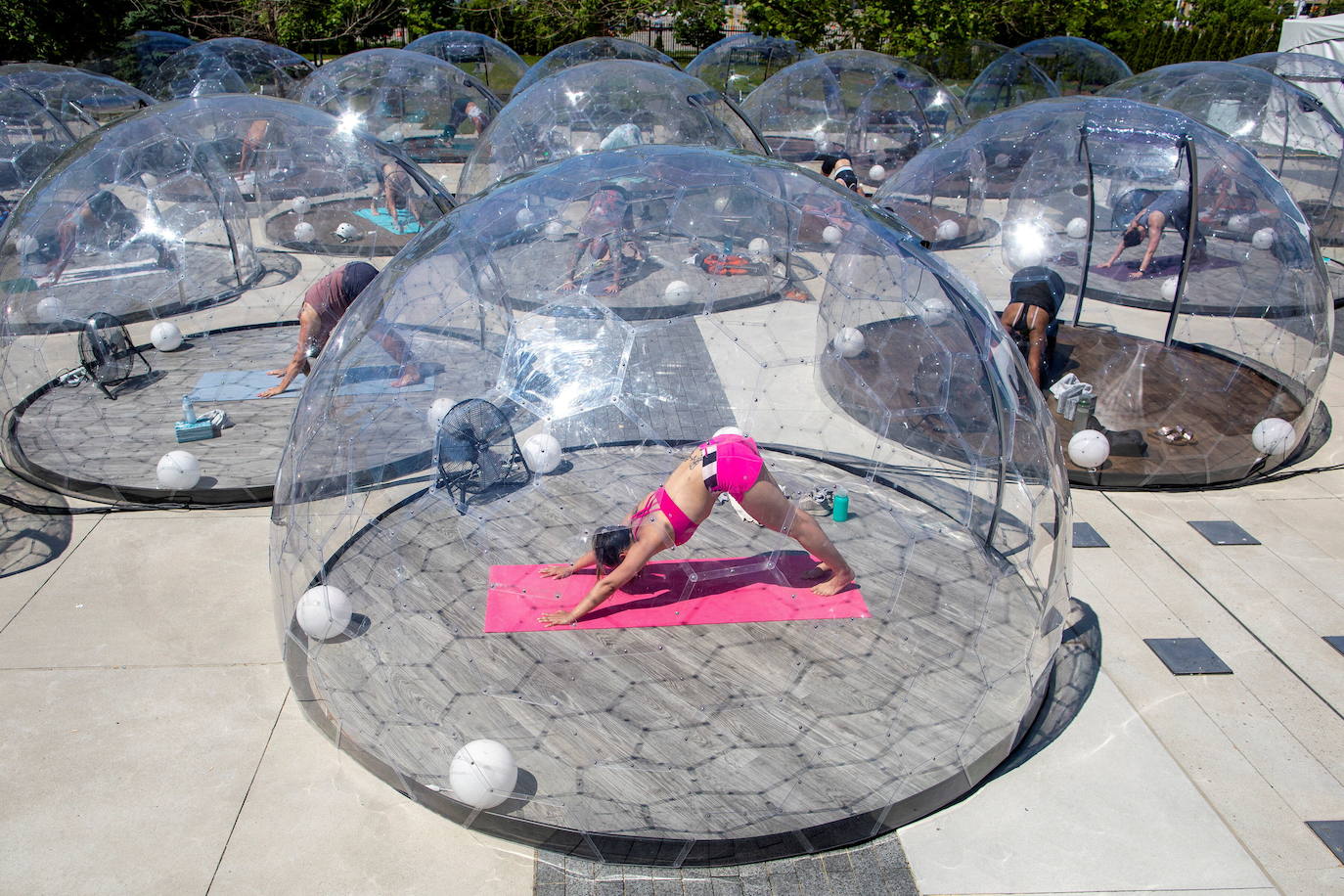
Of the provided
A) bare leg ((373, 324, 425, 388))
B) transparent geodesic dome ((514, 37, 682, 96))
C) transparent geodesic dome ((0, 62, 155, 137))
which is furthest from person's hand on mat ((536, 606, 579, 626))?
transparent geodesic dome ((514, 37, 682, 96))

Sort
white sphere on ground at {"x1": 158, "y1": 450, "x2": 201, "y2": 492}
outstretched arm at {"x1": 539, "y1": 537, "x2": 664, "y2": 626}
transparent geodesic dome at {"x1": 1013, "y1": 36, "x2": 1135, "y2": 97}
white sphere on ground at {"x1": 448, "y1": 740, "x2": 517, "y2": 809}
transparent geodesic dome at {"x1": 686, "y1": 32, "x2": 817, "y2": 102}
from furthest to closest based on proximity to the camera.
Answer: transparent geodesic dome at {"x1": 686, "y1": 32, "x2": 817, "y2": 102}
transparent geodesic dome at {"x1": 1013, "y1": 36, "x2": 1135, "y2": 97}
white sphere on ground at {"x1": 158, "y1": 450, "x2": 201, "y2": 492}
outstretched arm at {"x1": 539, "y1": 537, "x2": 664, "y2": 626}
white sphere on ground at {"x1": 448, "y1": 740, "x2": 517, "y2": 809}

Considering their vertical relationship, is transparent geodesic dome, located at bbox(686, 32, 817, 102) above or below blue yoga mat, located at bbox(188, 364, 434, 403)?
below

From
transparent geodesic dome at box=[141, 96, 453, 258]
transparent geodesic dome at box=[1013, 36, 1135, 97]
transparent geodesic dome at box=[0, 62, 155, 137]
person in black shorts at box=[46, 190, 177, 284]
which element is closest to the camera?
person in black shorts at box=[46, 190, 177, 284]

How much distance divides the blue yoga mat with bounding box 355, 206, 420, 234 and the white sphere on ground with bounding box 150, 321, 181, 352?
185 centimetres

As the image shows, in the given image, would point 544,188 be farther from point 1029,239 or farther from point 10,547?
point 1029,239

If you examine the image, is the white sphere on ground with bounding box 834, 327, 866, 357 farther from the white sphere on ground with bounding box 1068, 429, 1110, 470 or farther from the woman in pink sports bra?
the white sphere on ground with bounding box 1068, 429, 1110, 470

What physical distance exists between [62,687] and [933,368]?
438 centimetres

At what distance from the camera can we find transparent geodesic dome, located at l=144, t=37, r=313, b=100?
17.2 metres

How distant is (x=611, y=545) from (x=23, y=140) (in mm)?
13440

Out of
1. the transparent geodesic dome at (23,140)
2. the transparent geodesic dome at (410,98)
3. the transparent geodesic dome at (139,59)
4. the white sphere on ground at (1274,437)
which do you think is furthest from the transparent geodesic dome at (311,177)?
the transparent geodesic dome at (139,59)

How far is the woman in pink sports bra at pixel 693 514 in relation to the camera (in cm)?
422

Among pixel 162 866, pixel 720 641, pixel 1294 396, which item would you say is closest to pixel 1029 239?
pixel 1294 396

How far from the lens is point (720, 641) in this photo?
4457 mm

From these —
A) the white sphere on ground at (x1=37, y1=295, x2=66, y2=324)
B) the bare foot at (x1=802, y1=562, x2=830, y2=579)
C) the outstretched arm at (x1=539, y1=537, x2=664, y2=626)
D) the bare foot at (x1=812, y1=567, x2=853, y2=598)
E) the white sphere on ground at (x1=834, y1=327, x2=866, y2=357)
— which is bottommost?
the bare foot at (x1=802, y1=562, x2=830, y2=579)
